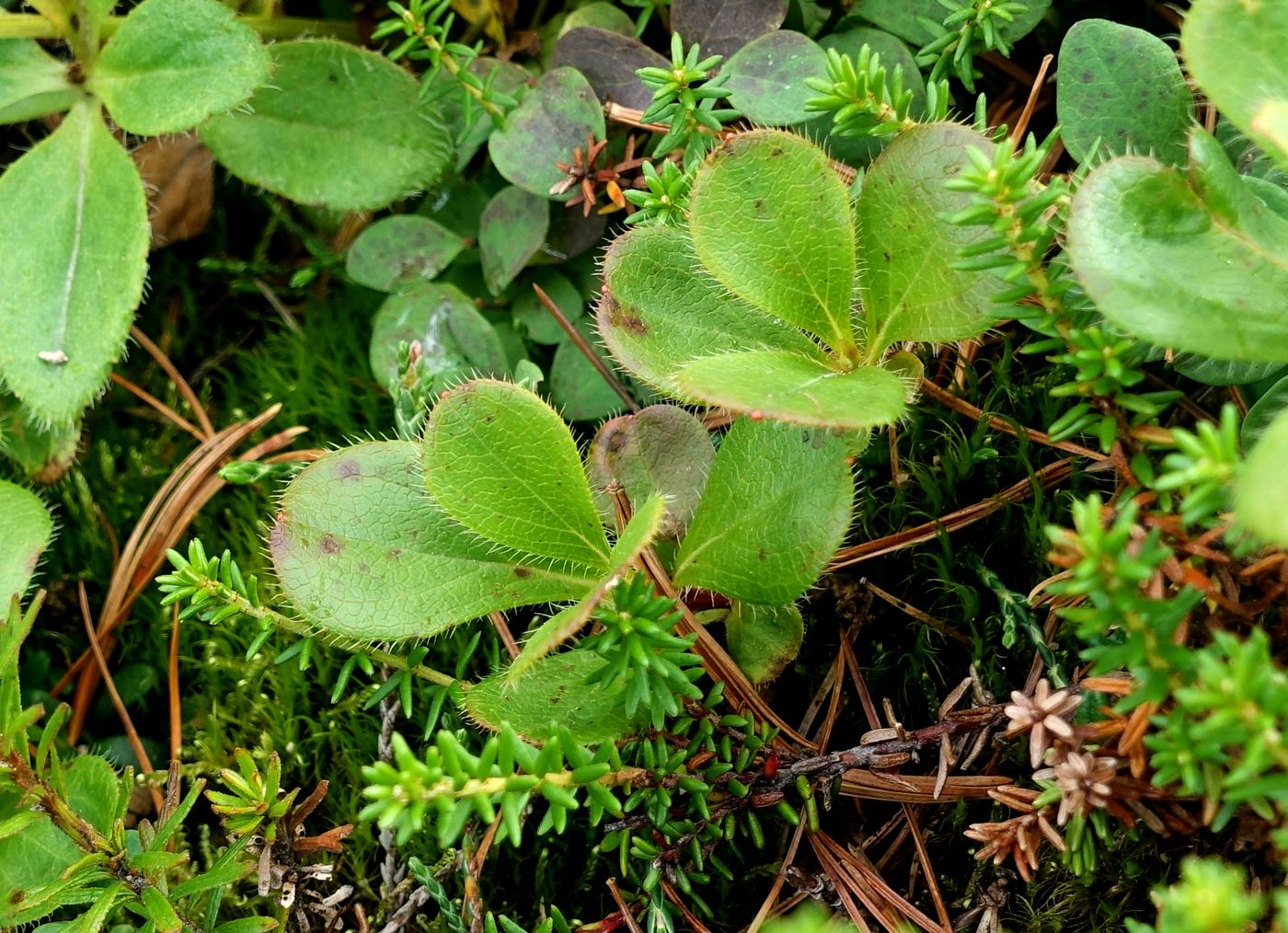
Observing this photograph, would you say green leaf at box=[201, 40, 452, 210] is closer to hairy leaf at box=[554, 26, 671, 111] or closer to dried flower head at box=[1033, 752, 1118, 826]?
hairy leaf at box=[554, 26, 671, 111]

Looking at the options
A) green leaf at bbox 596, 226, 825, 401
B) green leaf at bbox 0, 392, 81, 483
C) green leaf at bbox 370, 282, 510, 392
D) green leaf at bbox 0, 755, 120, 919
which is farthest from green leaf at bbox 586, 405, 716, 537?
green leaf at bbox 0, 392, 81, 483

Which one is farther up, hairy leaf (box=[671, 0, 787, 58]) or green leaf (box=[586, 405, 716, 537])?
hairy leaf (box=[671, 0, 787, 58])

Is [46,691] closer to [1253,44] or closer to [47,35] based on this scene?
[47,35]

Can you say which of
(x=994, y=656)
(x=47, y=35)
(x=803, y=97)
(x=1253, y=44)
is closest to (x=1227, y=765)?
(x=994, y=656)

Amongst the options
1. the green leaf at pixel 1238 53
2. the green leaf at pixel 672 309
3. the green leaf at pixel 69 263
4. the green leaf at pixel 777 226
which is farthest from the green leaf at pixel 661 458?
the green leaf at pixel 69 263

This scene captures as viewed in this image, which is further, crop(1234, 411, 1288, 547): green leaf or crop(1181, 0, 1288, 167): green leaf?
crop(1181, 0, 1288, 167): green leaf

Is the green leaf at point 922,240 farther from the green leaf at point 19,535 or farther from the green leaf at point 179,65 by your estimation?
the green leaf at point 19,535
